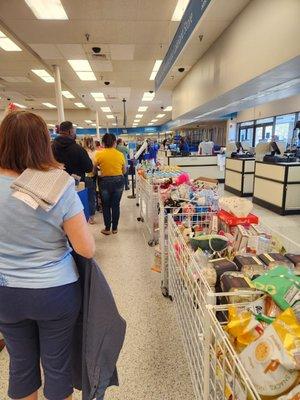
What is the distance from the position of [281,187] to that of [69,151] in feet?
13.2

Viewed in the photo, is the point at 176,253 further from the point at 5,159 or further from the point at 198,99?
the point at 198,99

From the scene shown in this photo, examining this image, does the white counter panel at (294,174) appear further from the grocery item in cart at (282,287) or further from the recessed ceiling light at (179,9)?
the grocery item in cart at (282,287)

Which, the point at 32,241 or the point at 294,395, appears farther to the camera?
the point at 32,241

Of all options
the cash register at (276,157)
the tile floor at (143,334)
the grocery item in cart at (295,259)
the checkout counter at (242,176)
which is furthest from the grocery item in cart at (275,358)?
the checkout counter at (242,176)

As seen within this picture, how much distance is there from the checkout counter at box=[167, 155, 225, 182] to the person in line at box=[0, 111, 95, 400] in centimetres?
753

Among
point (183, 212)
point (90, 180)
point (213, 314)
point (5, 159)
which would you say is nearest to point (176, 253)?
point (183, 212)

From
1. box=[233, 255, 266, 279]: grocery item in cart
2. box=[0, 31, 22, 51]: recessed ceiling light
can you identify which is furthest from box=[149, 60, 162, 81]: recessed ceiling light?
box=[233, 255, 266, 279]: grocery item in cart

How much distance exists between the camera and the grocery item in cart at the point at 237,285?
105 cm

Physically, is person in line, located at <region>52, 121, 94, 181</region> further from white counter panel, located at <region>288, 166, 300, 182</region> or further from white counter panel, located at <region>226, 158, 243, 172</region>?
white counter panel, located at <region>226, 158, 243, 172</region>

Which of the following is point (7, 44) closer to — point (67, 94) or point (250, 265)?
point (67, 94)

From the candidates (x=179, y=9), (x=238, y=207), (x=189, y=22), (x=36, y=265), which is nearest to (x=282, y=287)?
(x=36, y=265)

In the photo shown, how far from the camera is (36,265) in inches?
40.6

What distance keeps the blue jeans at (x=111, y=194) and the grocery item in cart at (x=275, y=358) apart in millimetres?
3412

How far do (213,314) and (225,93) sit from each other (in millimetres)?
4707
